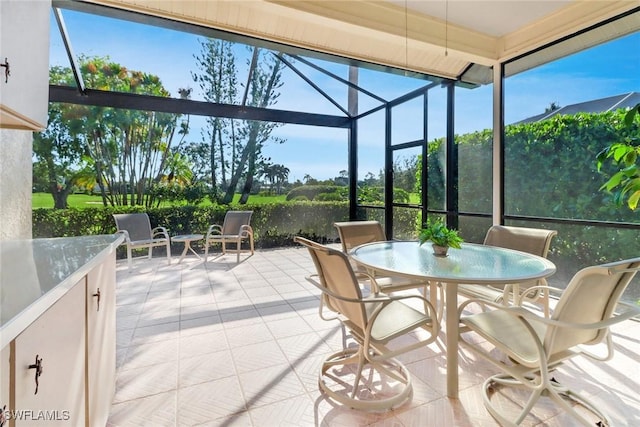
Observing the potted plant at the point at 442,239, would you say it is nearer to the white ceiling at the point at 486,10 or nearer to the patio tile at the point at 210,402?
the patio tile at the point at 210,402

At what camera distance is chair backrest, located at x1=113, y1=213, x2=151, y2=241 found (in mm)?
5000

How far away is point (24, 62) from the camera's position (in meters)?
1.26

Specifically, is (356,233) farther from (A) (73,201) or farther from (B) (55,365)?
(A) (73,201)

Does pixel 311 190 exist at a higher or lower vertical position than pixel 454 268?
higher

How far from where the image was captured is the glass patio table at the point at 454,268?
1.69 metres

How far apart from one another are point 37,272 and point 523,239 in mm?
3200

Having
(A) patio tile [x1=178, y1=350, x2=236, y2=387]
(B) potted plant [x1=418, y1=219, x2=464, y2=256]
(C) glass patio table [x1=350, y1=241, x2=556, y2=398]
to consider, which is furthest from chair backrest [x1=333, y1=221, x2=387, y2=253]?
(A) patio tile [x1=178, y1=350, x2=236, y2=387]

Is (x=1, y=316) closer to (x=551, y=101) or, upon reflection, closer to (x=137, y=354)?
(x=137, y=354)

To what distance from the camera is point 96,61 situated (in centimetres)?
519

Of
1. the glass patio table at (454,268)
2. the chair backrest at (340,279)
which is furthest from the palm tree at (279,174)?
the chair backrest at (340,279)

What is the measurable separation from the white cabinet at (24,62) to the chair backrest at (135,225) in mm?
3897

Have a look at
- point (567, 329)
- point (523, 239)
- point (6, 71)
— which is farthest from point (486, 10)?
point (6, 71)

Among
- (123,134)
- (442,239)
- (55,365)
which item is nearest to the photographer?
(55,365)

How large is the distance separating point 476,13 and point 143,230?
5.76 m
